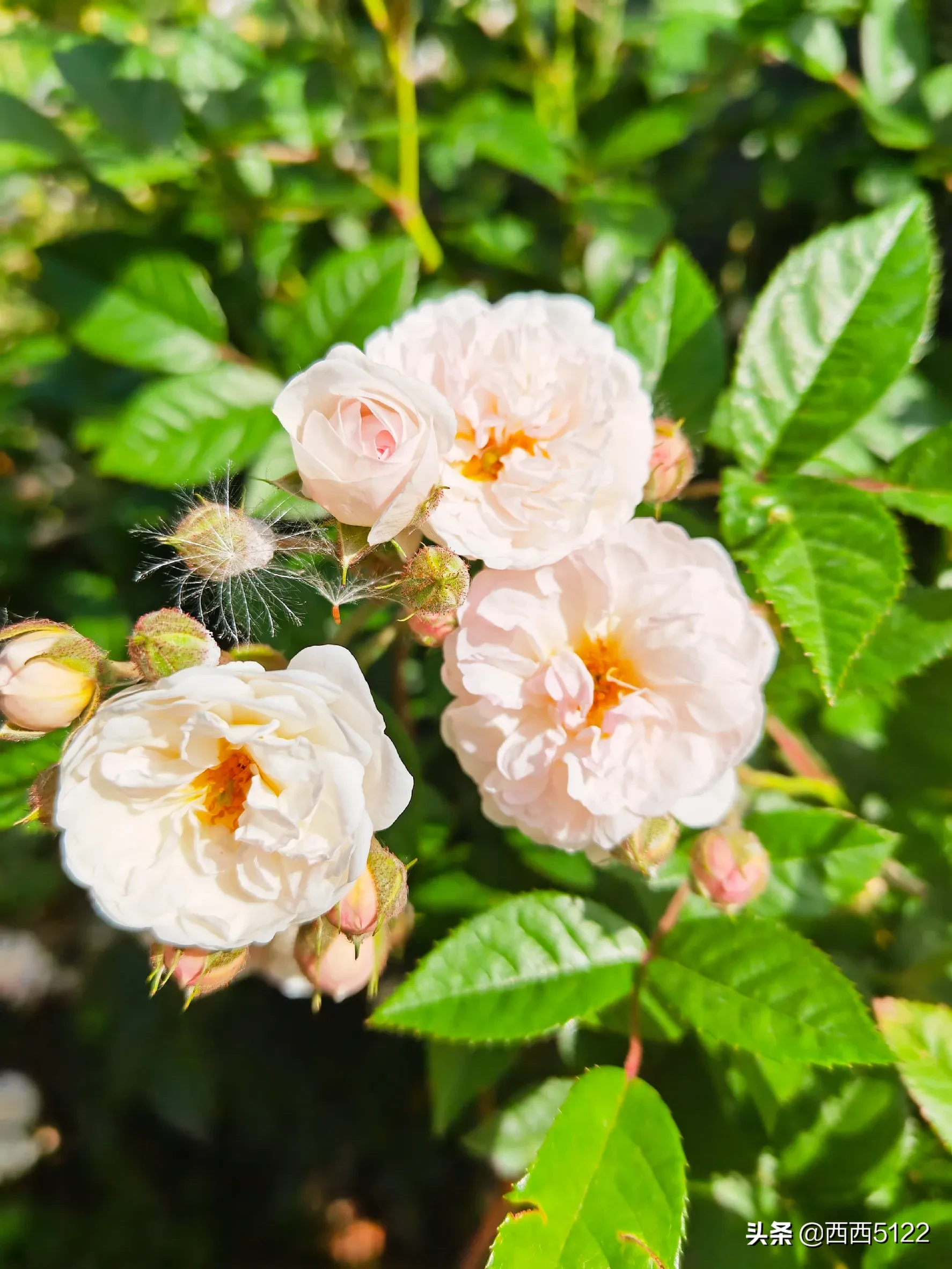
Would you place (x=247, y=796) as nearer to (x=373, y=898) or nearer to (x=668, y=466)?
(x=373, y=898)

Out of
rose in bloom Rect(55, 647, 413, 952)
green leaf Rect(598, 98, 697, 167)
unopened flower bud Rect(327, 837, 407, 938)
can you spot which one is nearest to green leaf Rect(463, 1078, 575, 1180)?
unopened flower bud Rect(327, 837, 407, 938)

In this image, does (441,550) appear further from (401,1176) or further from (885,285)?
(401,1176)

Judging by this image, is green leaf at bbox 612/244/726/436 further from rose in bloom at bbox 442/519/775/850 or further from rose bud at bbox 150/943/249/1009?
rose bud at bbox 150/943/249/1009

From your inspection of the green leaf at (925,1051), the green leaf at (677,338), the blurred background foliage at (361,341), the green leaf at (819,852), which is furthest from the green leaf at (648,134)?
the green leaf at (925,1051)

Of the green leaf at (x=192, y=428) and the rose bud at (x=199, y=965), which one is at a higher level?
the green leaf at (x=192, y=428)

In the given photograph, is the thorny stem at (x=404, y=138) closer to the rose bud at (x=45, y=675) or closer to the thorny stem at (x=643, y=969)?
the rose bud at (x=45, y=675)

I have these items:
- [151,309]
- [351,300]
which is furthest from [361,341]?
[151,309]
